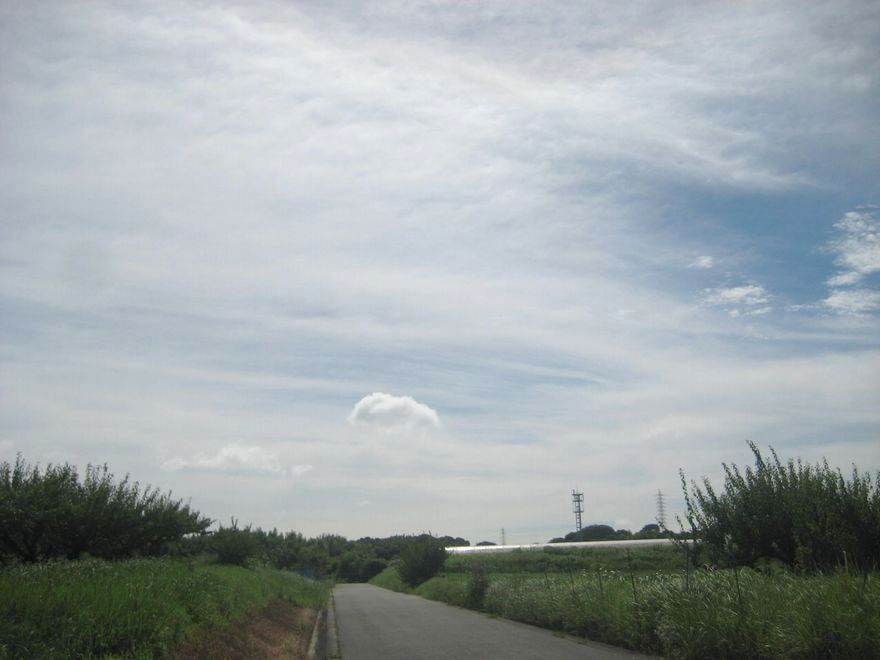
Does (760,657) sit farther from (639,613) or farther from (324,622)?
(324,622)

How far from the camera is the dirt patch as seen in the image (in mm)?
10212

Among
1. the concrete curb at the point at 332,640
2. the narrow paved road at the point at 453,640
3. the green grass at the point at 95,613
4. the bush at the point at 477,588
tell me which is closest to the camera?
the green grass at the point at 95,613

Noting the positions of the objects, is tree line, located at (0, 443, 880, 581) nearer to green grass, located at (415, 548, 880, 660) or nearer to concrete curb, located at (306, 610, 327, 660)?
green grass, located at (415, 548, 880, 660)

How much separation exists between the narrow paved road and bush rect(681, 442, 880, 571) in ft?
13.4

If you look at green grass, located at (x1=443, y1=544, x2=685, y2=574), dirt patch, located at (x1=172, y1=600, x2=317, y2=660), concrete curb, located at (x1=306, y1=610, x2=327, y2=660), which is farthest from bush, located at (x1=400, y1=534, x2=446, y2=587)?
dirt patch, located at (x1=172, y1=600, x2=317, y2=660)

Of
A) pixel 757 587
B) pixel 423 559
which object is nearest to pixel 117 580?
pixel 757 587

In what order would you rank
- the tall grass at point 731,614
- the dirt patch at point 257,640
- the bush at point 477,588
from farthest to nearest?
1. the bush at point 477,588
2. the dirt patch at point 257,640
3. the tall grass at point 731,614

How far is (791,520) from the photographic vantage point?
14.4 m

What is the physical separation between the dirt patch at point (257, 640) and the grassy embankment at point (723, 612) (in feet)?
21.0

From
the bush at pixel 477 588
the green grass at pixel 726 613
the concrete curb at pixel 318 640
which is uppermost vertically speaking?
the green grass at pixel 726 613

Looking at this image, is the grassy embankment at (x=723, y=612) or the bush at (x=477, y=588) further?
the bush at (x=477, y=588)

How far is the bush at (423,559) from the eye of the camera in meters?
44.8

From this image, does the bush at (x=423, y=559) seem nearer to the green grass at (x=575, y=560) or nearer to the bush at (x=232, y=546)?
the green grass at (x=575, y=560)

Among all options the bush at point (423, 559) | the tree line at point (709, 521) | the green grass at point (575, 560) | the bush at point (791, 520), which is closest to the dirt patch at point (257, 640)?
the tree line at point (709, 521)
